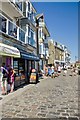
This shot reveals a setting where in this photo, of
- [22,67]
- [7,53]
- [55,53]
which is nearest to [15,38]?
[7,53]

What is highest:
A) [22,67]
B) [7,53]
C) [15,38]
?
[15,38]

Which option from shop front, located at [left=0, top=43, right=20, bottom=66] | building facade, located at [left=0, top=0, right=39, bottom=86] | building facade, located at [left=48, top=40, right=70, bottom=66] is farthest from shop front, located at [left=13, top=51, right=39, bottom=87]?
building facade, located at [left=48, top=40, right=70, bottom=66]

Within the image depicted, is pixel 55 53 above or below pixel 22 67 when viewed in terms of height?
above

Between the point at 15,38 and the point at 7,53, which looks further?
the point at 15,38

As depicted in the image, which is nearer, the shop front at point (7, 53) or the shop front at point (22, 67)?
the shop front at point (7, 53)

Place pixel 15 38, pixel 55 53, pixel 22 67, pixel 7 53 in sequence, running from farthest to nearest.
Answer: pixel 55 53
pixel 22 67
pixel 15 38
pixel 7 53

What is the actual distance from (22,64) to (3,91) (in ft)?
25.2

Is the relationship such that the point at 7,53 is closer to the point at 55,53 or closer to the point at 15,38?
the point at 15,38

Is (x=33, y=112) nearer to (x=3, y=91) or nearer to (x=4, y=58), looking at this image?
(x=3, y=91)

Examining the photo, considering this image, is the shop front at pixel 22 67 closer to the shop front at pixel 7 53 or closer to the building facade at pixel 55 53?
the shop front at pixel 7 53

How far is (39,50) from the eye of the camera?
101 feet

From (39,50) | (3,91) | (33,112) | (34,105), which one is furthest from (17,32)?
(39,50)

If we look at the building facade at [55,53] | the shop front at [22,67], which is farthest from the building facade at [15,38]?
the building facade at [55,53]

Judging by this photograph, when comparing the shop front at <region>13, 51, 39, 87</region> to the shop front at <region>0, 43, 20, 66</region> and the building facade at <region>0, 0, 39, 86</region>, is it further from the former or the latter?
the shop front at <region>0, 43, 20, 66</region>
